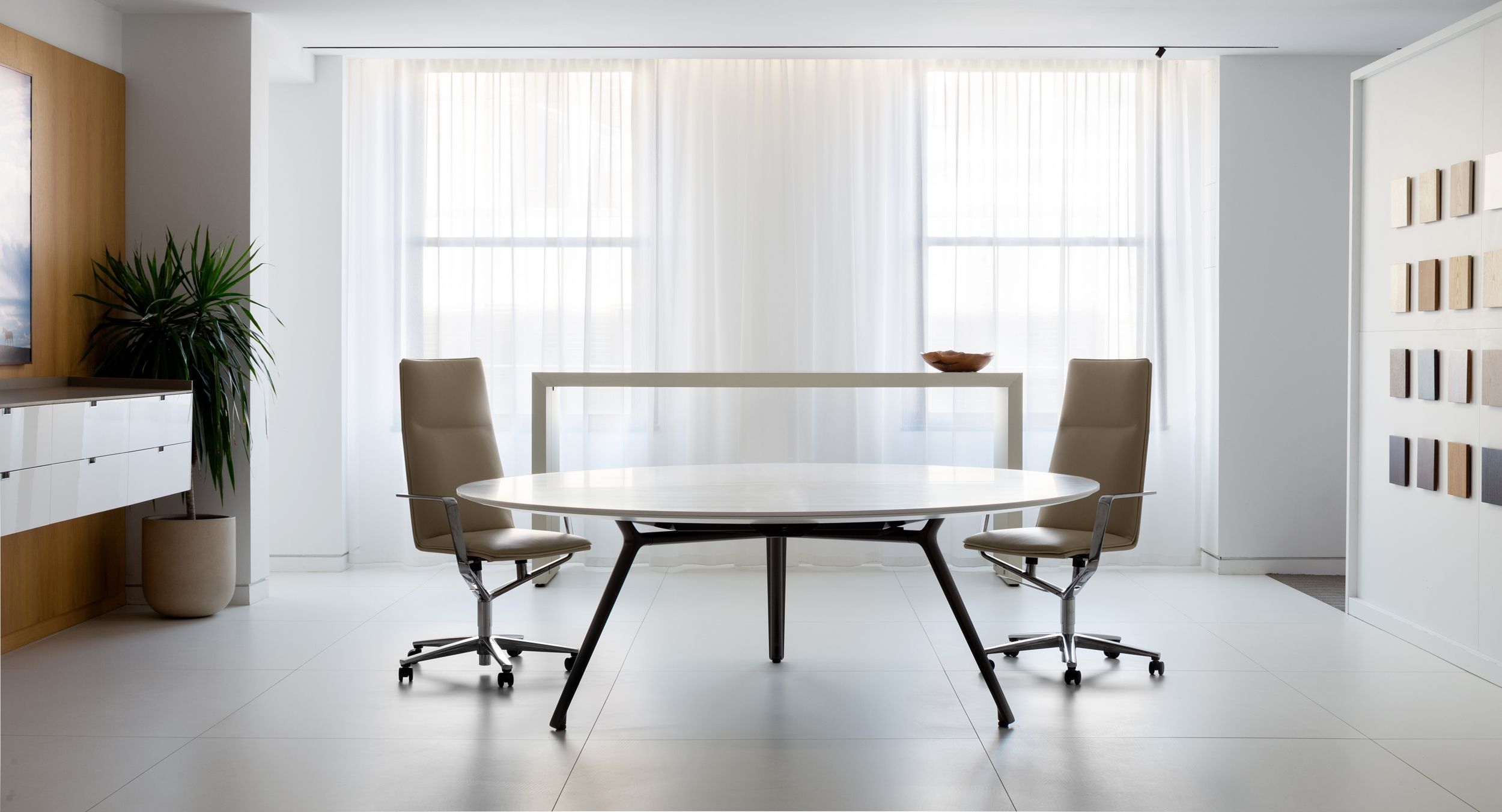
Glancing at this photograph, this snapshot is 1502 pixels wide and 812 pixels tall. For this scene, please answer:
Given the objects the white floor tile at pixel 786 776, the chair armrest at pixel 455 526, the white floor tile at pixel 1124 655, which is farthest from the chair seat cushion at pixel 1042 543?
the chair armrest at pixel 455 526

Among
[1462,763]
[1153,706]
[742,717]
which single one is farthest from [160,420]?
[1462,763]

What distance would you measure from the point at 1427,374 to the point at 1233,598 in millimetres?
1414

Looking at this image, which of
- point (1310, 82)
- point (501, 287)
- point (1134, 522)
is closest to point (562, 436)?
point (501, 287)

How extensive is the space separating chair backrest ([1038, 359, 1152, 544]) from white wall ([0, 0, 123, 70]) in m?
4.14

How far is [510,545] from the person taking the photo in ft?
Answer: 11.9

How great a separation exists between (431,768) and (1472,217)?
148 inches

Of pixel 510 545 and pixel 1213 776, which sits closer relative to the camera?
pixel 1213 776

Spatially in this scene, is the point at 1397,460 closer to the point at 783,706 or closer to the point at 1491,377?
the point at 1491,377

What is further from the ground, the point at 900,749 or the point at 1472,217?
the point at 1472,217

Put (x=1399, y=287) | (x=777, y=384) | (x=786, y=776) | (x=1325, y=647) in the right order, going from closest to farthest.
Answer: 1. (x=786, y=776)
2. (x=1325, y=647)
3. (x=1399, y=287)
4. (x=777, y=384)

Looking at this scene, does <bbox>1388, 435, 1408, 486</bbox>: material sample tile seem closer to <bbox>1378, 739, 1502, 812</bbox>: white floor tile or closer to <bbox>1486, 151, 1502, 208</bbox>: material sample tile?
<bbox>1486, 151, 1502, 208</bbox>: material sample tile

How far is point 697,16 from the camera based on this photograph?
4.93 meters

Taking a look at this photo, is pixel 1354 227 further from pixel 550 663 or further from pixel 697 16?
pixel 550 663

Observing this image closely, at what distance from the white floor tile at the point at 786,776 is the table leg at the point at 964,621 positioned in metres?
0.16
